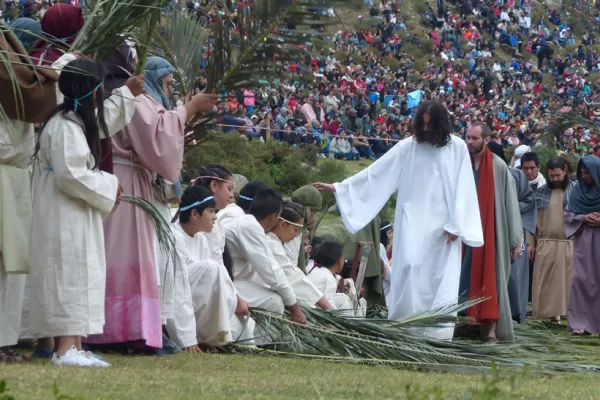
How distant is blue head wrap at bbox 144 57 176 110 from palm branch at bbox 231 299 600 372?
155 centimetres

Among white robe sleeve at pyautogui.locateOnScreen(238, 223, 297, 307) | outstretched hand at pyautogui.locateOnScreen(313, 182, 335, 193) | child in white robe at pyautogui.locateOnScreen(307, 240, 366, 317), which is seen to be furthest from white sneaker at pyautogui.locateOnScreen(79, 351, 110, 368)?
child in white robe at pyautogui.locateOnScreen(307, 240, 366, 317)

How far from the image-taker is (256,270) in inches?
301

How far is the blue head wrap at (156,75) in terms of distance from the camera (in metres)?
6.72

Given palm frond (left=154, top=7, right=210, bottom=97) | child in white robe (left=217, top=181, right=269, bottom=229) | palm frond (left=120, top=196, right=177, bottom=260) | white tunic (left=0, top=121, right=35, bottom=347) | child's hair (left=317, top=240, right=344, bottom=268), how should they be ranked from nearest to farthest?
white tunic (left=0, top=121, right=35, bottom=347), palm frond (left=120, top=196, right=177, bottom=260), palm frond (left=154, top=7, right=210, bottom=97), child in white robe (left=217, top=181, right=269, bottom=229), child's hair (left=317, top=240, right=344, bottom=268)

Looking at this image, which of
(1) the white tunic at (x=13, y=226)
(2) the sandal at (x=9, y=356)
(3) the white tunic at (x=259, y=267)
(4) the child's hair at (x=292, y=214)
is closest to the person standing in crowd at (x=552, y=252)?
(4) the child's hair at (x=292, y=214)

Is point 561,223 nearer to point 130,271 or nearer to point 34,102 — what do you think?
point 130,271

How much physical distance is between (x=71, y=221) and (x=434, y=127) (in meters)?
4.17

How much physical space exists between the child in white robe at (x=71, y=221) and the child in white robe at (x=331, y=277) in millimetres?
3327

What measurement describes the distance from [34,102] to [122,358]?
141 cm

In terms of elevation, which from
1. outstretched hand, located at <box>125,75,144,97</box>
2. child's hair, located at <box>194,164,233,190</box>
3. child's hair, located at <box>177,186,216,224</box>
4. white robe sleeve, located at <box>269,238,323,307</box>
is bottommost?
white robe sleeve, located at <box>269,238,323,307</box>

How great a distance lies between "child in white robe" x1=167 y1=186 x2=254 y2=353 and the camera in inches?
273

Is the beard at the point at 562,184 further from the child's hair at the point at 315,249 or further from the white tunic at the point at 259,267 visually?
the white tunic at the point at 259,267

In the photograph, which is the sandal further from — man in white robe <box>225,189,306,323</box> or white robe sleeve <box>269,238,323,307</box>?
white robe sleeve <box>269,238,323,307</box>

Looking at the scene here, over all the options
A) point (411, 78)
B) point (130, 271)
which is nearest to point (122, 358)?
point (130, 271)
